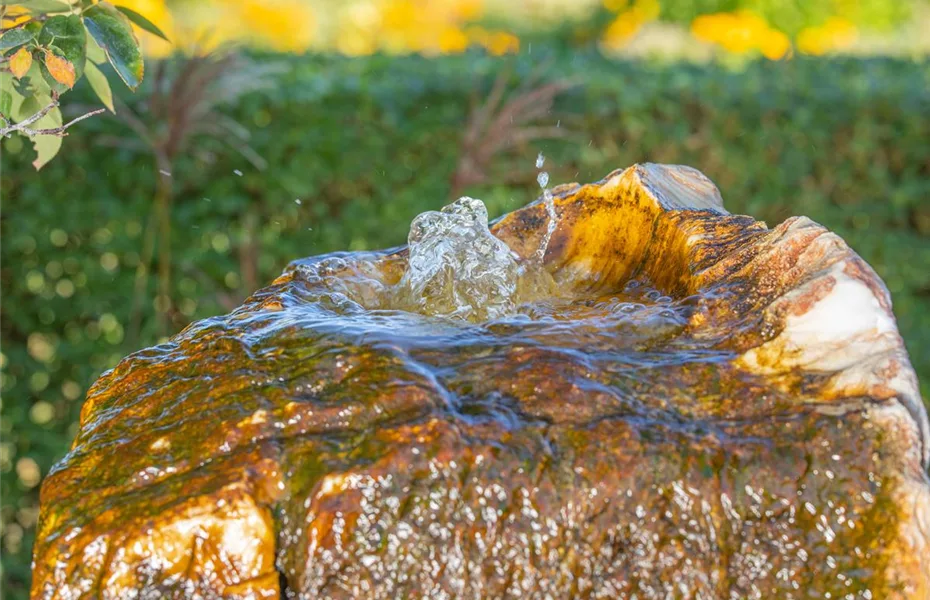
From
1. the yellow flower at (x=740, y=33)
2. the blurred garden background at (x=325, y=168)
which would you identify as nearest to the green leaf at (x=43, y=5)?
the blurred garden background at (x=325, y=168)

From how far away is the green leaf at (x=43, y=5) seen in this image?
6.11 feet

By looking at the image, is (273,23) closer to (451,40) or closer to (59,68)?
(451,40)

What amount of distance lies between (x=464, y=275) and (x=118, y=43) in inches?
30.8

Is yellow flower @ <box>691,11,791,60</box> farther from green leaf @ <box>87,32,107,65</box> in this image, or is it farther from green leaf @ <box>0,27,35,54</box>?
green leaf @ <box>0,27,35,54</box>

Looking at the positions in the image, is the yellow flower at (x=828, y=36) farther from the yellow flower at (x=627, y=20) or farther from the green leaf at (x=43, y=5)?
the green leaf at (x=43, y=5)

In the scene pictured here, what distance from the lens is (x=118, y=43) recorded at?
6.26ft

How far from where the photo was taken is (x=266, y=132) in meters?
4.72

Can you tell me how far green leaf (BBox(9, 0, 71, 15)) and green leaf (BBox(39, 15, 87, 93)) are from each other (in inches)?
1.2

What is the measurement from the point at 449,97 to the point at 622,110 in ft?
2.72

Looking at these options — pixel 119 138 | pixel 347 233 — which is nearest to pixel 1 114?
pixel 119 138

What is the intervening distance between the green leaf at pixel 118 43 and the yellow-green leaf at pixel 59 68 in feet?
0.35

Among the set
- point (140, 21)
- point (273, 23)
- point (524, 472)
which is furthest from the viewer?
point (273, 23)

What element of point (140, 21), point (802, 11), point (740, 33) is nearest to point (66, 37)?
point (140, 21)

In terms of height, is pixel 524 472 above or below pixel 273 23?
above
